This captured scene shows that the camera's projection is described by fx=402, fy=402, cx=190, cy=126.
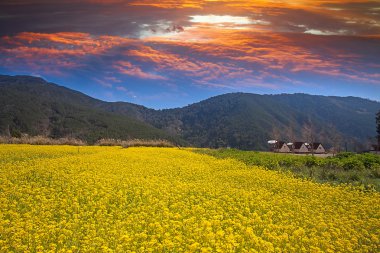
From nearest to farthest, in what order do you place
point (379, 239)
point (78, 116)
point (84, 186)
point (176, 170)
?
point (379, 239), point (84, 186), point (176, 170), point (78, 116)

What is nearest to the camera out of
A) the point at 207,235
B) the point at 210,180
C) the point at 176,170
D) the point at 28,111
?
the point at 207,235

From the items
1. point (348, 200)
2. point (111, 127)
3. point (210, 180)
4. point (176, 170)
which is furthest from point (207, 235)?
point (111, 127)

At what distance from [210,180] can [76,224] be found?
9010 mm

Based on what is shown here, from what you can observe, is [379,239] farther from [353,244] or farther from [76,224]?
[76,224]

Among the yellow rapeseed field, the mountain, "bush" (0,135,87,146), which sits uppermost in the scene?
the mountain

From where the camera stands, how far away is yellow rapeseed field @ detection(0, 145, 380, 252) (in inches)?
332

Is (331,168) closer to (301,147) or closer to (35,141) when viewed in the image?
(35,141)

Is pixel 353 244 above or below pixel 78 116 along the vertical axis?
below

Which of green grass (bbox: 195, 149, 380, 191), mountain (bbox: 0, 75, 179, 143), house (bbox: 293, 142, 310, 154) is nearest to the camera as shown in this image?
green grass (bbox: 195, 149, 380, 191)

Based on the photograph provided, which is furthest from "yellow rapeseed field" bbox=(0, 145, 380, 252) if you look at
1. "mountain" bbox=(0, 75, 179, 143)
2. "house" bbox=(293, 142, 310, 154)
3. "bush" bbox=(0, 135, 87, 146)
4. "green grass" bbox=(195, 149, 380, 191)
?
"mountain" bbox=(0, 75, 179, 143)

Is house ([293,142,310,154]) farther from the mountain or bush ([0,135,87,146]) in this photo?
the mountain

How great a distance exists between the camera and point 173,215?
34.0 ft

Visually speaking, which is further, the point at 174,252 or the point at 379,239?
the point at 379,239

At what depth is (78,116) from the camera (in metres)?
195
